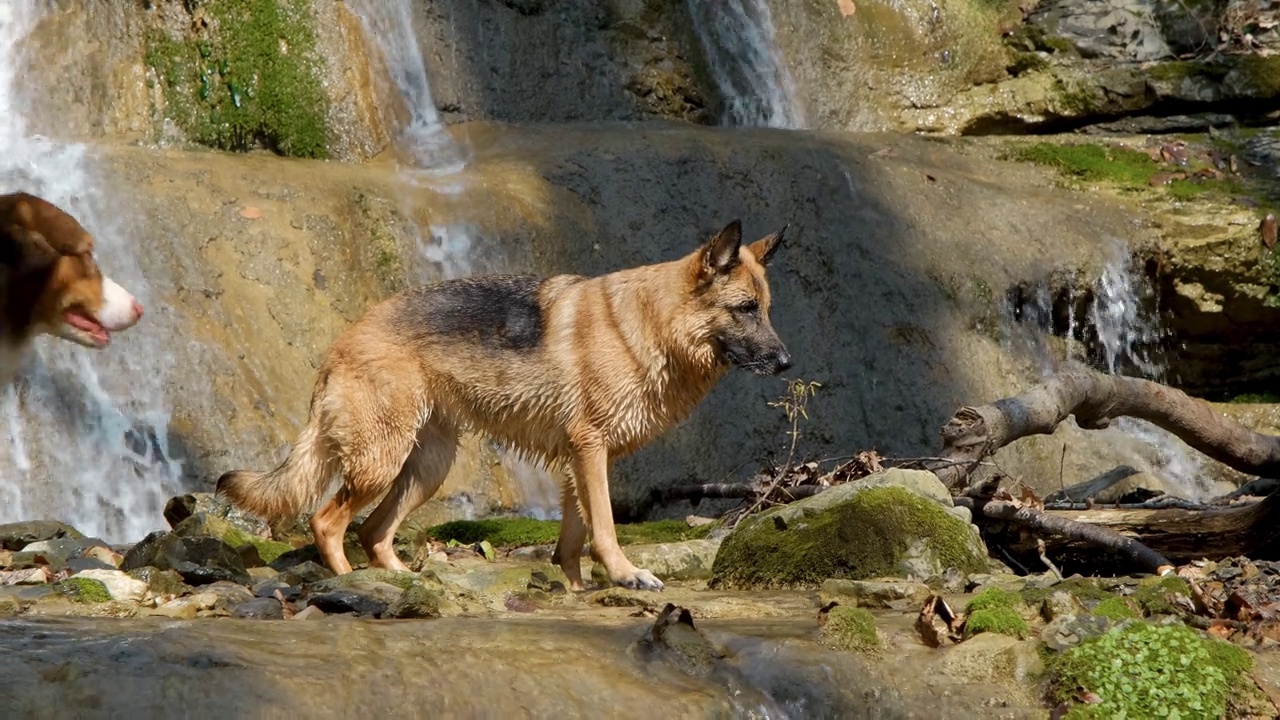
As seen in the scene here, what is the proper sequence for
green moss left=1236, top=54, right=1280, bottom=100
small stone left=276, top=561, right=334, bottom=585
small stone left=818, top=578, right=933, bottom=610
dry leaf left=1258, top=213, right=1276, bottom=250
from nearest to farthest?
1. small stone left=818, top=578, right=933, bottom=610
2. small stone left=276, top=561, right=334, bottom=585
3. dry leaf left=1258, top=213, right=1276, bottom=250
4. green moss left=1236, top=54, right=1280, bottom=100

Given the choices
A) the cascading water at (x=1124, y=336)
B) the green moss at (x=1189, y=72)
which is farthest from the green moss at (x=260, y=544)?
the green moss at (x=1189, y=72)

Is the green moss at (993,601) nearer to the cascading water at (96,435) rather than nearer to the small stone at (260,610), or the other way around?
the small stone at (260,610)

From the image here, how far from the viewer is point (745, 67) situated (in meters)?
18.8

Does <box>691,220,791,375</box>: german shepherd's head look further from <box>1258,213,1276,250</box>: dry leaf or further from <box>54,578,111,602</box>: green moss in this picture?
<box>1258,213,1276,250</box>: dry leaf

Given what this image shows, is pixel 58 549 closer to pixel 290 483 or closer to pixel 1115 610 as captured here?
pixel 290 483

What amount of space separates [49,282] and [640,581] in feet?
12.9

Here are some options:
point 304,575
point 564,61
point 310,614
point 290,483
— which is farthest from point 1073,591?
point 564,61

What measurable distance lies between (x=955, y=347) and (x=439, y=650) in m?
10.4

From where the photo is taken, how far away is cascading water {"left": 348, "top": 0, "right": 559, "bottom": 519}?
43.2 feet

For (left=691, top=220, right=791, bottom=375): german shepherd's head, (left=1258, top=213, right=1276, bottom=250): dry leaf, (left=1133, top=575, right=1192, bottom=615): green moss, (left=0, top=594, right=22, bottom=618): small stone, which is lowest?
(left=1133, top=575, right=1192, bottom=615): green moss

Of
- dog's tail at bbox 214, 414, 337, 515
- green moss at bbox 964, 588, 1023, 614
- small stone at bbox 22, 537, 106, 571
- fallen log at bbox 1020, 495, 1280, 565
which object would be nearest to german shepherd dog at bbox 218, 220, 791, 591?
dog's tail at bbox 214, 414, 337, 515

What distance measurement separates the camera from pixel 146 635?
549 centimetres

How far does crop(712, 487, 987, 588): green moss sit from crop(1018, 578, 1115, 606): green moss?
36.2 inches

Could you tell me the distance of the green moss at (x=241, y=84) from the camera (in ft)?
48.4
